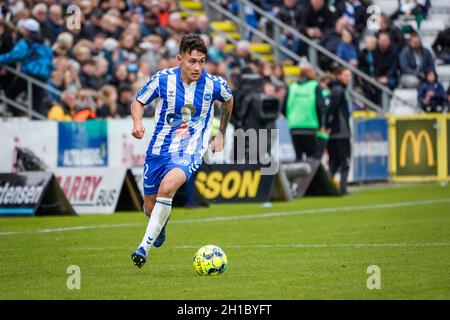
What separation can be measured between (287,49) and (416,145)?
20.2ft

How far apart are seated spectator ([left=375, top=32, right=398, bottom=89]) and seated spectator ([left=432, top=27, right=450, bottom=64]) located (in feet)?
5.96

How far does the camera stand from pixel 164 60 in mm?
25047

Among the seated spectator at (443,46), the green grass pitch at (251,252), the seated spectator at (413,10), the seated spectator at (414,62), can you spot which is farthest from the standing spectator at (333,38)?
the green grass pitch at (251,252)

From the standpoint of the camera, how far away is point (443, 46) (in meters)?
33.8

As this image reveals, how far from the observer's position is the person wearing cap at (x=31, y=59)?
2327 centimetres

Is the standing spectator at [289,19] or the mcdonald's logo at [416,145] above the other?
the standing spectator at [289,19]

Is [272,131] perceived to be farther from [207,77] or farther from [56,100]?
[207,77]

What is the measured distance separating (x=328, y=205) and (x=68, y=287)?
11862 millimetres

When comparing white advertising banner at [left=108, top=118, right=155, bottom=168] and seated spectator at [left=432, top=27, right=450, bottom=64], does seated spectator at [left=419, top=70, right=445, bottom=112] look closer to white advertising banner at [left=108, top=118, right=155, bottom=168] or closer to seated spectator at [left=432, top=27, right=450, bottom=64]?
seated spectator at [left=432, top=27, right=450, bottom=64]

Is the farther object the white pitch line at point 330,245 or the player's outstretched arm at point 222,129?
the white pitch line at point 330,245

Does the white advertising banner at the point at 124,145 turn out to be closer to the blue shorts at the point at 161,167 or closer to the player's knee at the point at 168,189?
the blue shorts at the point at 161,167

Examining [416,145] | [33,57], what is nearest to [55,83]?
[33,57]

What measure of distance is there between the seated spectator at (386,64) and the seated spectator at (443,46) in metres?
1.82

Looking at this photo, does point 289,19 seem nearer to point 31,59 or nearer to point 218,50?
point 218,50
